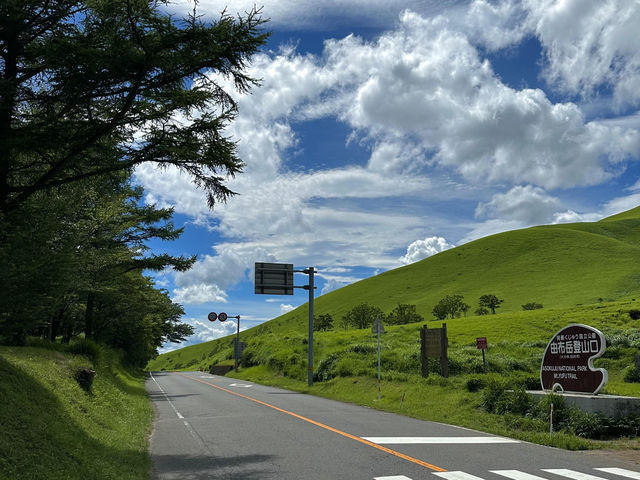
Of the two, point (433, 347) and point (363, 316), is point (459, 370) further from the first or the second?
point (363, 316)

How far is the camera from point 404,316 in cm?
9538

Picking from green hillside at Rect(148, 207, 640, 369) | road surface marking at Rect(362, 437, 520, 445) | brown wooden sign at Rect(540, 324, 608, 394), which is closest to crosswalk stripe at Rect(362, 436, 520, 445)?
road surface marking at Rect(362, 437, 520, 445)

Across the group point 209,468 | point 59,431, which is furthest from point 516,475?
point 59,431

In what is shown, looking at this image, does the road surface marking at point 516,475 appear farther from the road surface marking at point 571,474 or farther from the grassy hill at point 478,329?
the grassy hill at point 478,329

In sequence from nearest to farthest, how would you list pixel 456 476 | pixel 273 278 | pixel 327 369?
pixel 456 476 → pixel 273 278 → pixel 327 369

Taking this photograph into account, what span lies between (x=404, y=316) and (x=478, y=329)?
125 ft

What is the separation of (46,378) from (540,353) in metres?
31.3

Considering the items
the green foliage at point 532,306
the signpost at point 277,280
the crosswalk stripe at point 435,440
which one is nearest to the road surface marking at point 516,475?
the crosswalk stripe at point 435,440

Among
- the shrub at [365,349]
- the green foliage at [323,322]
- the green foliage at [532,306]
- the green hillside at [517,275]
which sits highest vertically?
the green hillside at [517,275]

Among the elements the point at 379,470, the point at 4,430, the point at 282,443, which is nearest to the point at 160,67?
the point at 4,430

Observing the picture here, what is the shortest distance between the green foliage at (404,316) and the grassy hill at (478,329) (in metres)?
5.02

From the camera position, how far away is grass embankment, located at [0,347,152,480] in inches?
287

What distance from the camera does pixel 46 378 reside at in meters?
A: 12.9

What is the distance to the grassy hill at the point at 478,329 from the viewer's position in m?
18.6
